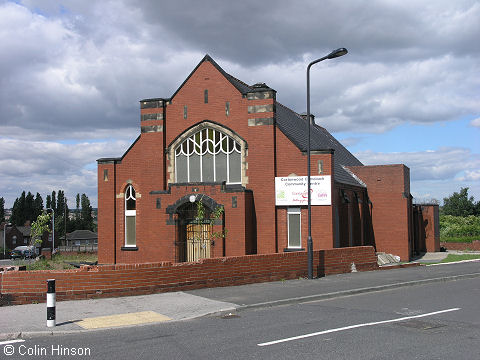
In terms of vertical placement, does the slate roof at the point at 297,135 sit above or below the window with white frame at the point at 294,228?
above

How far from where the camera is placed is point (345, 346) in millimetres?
8180

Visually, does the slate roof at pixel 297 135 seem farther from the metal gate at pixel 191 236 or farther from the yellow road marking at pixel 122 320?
the yellow road marking at pixel 122 320

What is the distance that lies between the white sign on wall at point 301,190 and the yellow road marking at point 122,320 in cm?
1291

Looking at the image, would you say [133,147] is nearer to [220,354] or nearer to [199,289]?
[199,289]

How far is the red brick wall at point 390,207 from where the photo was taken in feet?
99.9

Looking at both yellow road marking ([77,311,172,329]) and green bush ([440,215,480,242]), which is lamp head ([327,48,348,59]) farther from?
green bush ([440,215,480,242])

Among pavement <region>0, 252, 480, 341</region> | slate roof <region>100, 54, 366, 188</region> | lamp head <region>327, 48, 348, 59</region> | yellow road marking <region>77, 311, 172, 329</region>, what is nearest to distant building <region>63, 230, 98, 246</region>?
slate roof <region>100, 54, 366, 188</region>

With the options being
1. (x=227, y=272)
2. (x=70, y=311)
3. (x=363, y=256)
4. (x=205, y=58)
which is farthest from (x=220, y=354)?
(x=205, y=58)

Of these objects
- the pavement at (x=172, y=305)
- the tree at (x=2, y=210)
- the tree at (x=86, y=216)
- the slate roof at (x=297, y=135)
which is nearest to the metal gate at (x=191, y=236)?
the slate roof at (x=297, y=135)

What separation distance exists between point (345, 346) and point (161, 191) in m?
17.6

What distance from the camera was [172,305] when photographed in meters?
12.4

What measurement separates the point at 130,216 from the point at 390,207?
1562 centimetres

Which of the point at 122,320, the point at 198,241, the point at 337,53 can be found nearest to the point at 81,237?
the point at 198,241

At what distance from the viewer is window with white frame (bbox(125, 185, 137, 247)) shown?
26750mm
